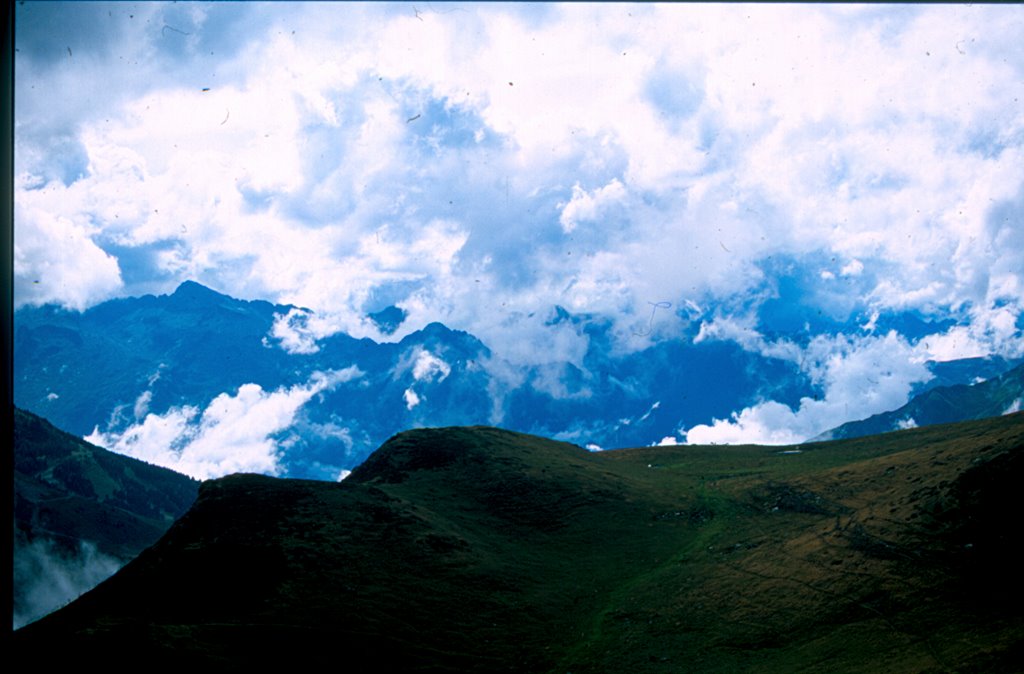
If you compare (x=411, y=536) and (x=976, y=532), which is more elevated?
(x=411, y=536)

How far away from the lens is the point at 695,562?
90188 millimetres

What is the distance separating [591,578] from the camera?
3565 inches

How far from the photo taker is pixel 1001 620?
2277 inches

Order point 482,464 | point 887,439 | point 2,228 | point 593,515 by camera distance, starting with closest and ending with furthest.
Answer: point 2,228 → point 593,515 → point 482,464 → point 887,439

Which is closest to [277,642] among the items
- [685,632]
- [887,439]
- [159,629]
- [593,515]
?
[159,629]

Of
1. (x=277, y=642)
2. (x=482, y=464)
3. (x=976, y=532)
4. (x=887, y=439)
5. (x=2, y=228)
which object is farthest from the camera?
(x=887, y=439)

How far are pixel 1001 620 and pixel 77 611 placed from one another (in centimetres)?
8826

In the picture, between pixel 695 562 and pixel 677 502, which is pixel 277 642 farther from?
pixel 677 502

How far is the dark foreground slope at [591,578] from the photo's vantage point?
60875 millimetres

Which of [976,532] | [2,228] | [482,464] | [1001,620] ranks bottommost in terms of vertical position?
[1001,620]

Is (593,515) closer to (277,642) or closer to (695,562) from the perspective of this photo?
(695,562)

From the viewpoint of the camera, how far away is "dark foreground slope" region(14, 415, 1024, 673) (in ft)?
200

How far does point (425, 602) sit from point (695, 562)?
35.5m

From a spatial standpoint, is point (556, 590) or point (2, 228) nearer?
point (2, 228)
